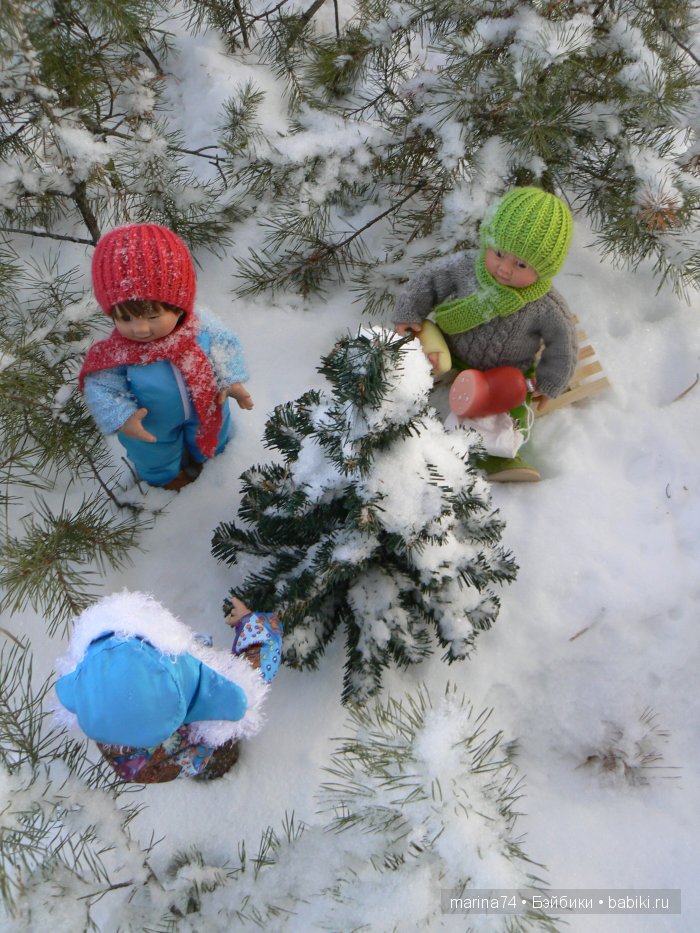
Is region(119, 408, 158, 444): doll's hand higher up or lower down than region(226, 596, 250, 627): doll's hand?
higher up

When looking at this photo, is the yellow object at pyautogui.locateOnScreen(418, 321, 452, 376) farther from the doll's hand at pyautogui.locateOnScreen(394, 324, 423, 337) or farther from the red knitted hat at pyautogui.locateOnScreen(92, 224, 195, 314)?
the red knitted hat at pyautogui.locateOnScreen(92, 224, 195, 314)

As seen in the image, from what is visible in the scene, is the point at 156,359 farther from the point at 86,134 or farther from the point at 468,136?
the point at 468,136

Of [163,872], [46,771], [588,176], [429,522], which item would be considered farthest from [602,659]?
[588,176]

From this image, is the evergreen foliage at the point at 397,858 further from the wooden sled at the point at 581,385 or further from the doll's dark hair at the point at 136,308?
the wooden sled at the point at 581,385

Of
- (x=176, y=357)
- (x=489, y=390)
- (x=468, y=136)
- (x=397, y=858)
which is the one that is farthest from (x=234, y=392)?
(x=397, y=858)

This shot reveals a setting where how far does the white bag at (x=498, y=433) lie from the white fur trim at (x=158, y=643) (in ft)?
2.98

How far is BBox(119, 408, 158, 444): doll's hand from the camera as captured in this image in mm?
1538

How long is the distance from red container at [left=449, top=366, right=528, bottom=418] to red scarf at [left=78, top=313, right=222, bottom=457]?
65cm

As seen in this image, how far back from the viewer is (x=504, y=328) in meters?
1.83

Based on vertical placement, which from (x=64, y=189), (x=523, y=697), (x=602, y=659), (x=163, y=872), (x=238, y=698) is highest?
(x=64, y=189)

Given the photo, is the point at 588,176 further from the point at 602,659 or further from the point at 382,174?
the point at 602,659

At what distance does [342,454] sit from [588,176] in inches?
57.7

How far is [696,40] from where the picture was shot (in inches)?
72.0

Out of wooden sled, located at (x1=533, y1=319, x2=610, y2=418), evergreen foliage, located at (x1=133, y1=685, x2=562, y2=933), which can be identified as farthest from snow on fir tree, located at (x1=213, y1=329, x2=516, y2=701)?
wooden sled, located at (x1=533, y1=319, x2=610, y2=418)
